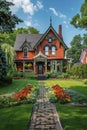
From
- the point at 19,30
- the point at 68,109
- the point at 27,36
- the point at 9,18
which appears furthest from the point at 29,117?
the point at 19,30

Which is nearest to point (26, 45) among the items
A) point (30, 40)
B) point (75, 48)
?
point (30, 40)

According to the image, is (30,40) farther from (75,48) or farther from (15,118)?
(75,48)

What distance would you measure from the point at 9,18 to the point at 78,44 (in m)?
80.0

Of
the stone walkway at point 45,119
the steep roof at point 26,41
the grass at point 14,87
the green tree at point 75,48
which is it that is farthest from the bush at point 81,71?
the green tree at point 75,48

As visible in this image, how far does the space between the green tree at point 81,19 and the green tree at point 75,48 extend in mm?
55280

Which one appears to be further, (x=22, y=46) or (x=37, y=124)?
(x=22, y=46)

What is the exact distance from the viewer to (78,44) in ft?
303

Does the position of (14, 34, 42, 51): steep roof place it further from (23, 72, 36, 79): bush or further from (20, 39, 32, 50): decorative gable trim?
(23, 72, 36, 79): bush

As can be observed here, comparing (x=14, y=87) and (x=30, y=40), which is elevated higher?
(x=30, y=40)

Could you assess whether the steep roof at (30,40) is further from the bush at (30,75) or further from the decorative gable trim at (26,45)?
the bush at (30,75)

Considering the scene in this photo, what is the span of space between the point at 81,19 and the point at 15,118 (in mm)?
22426

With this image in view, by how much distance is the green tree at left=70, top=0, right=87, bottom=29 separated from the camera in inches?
1187

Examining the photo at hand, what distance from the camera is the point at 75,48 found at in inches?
3597

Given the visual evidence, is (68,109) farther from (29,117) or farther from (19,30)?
(19,30)
